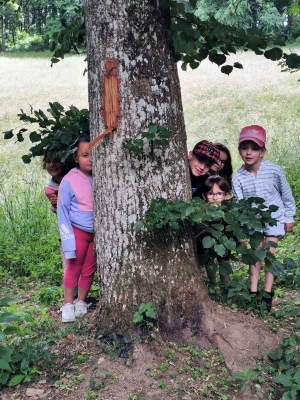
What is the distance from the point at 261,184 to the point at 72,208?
1531 millimetres

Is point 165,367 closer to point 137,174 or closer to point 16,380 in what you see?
point 16,380

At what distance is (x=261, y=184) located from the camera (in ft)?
12.6

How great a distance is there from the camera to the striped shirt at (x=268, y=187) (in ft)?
12.6

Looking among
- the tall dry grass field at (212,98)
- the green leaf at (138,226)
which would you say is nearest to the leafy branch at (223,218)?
the green leaf at (138,226)

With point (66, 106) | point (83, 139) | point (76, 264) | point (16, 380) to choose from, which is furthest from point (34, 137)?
point (66, 106)

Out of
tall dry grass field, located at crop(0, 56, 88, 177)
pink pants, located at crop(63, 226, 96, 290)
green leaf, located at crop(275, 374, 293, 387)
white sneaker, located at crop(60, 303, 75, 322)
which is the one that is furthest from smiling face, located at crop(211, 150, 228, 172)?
tall dry grass field, located at crop(0, 56, 88, 177)

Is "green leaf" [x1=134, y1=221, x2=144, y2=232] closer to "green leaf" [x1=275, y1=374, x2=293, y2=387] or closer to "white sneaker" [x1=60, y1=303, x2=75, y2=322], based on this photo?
"white sneaker" [x1=60, y1=303, x2=75, y2=322]

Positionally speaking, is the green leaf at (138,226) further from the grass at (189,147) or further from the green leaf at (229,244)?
the grass at (189,147)

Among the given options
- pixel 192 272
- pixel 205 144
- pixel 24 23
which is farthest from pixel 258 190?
pixel 24 23

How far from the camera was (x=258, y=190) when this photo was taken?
3.83 m

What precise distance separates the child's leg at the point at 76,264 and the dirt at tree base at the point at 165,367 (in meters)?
0.52

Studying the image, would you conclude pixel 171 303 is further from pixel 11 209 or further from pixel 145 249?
pixel 11 209

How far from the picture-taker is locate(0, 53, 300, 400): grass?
3057 millimetres

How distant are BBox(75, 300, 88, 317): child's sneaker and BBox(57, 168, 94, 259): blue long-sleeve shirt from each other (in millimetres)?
416
